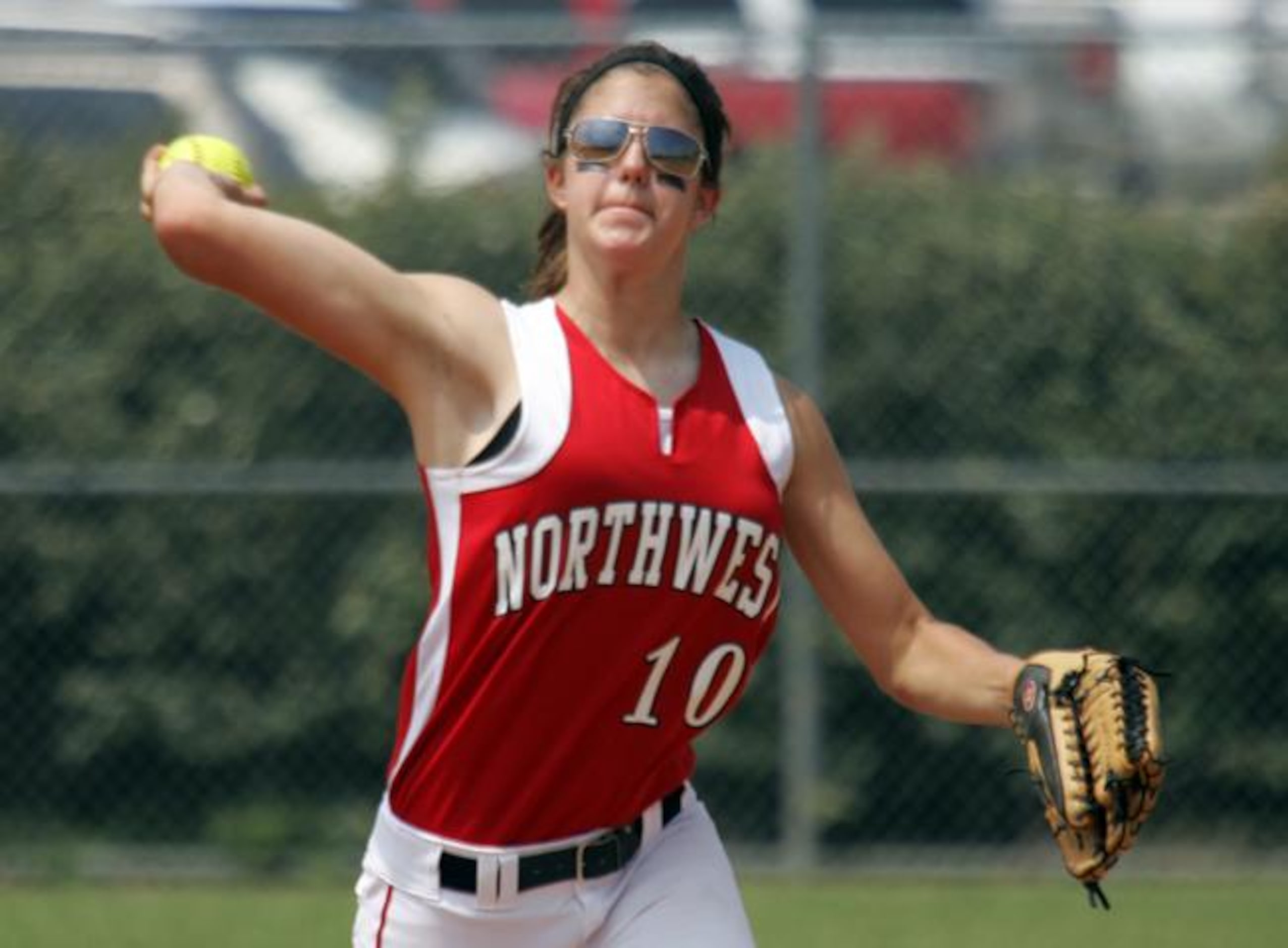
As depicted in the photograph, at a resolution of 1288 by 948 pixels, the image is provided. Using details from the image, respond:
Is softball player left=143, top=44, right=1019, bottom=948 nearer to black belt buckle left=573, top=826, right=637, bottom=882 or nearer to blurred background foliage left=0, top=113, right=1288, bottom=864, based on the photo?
black belt buckle left=573, top=826, right=637, bottom=882

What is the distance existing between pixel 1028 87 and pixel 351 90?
2.56 meters

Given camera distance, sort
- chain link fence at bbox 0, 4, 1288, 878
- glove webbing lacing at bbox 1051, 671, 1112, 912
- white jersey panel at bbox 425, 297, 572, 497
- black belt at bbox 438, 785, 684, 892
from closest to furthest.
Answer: glove webbing lacing at bbox 1051, 671, 1112, 912 → white jersey panel at bbox 425, 297, 572, 497 → black belt at bbox 438, 785, 684, 892 → chain link fence at bbox 0, 4, 1288, 878

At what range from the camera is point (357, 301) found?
369 centimetres

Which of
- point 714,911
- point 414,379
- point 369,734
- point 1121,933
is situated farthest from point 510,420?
point 369,734

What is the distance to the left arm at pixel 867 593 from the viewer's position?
412 cm

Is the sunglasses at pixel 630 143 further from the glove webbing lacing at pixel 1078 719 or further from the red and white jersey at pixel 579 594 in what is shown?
the glove webbing lacing at pixel 1078 719

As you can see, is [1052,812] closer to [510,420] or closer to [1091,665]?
[1091,665]

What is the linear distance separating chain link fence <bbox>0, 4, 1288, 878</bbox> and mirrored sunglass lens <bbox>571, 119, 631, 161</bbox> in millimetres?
4914

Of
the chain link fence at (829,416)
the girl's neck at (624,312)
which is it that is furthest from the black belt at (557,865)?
the chain link fence at (829,416)

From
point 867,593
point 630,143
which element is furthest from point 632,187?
point 867,593

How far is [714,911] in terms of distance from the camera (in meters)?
4.01

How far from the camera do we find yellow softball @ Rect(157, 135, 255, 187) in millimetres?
3914

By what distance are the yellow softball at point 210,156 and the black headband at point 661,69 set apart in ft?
1.78

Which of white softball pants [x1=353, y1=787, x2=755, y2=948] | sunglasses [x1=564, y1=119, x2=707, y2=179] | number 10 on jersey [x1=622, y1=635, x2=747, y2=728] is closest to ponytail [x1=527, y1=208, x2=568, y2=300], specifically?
sunglasses [x1=564, y1=119, x2=707, y2=179]
